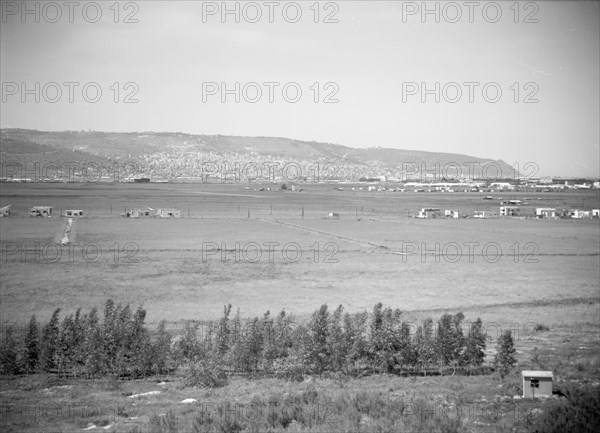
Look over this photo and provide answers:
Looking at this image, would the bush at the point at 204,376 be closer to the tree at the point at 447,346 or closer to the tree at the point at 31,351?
the tree at the point at 31,351

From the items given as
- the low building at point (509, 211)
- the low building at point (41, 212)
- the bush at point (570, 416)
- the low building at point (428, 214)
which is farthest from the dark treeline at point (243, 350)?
the low building at point (509, 211)

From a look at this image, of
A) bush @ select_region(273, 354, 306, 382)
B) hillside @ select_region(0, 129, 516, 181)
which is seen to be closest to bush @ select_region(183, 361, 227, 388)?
bush @ select_region(273, 354, 306, 382)

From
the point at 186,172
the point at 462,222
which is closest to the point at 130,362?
the point at 462,222

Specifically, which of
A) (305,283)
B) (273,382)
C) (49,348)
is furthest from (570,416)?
(305,283)

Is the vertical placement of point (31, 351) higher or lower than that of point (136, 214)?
lower

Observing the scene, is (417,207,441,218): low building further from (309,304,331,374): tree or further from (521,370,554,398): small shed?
(521,370,554,398): small shed

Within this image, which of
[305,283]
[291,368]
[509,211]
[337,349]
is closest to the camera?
[291,368]

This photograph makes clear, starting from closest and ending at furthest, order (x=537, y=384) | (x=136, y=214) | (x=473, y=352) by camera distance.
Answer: (x=537, y=384) → (x=473, y=352) → (x=136, y=214)

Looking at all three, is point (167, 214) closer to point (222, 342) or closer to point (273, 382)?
point (222, 342)
